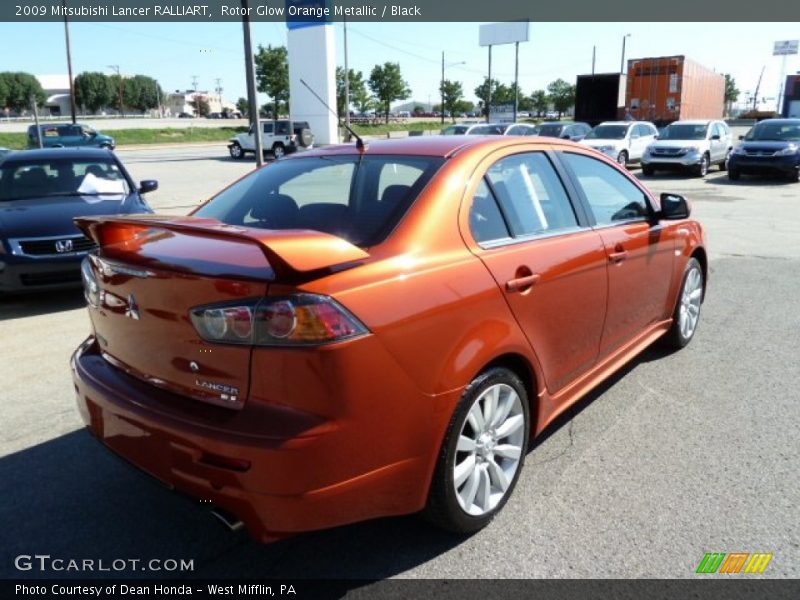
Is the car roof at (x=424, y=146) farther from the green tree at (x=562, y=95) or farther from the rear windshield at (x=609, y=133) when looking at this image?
the green tree at (x=562, y=95)

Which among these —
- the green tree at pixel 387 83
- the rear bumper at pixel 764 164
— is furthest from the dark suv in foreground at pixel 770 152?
the green tree at pixel 387 83

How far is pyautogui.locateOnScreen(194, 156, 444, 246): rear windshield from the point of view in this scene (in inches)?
105

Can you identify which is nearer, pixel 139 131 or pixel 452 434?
pixel 452 434

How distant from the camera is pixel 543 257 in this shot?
2.98 meters

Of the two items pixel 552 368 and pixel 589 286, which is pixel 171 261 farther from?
pixel 589 286

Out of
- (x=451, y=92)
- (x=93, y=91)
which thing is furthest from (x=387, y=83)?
(x=93, y=91)

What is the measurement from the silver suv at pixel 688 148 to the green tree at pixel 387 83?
50477mm

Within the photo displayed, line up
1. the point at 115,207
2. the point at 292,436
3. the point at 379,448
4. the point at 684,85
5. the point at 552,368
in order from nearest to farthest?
the point at 292,436, the point at 379,448, the point at 552,368, the point at 115,207, the point at 684,85

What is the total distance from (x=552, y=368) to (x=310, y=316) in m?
1.47

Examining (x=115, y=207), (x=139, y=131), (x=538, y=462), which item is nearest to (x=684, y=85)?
(x=115, y=207)

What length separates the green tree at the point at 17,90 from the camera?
350 feet

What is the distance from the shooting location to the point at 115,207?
23.3ft

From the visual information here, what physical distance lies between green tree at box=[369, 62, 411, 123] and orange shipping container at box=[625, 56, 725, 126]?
130ft

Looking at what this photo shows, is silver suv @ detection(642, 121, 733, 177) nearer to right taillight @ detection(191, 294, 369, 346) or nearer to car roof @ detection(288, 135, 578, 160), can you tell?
car roof @ detection(288, 135, 578, 160)
